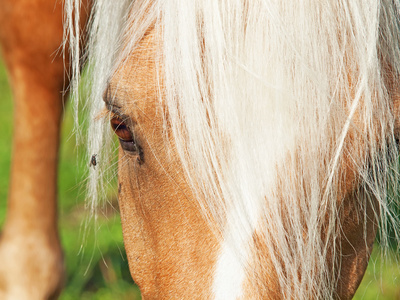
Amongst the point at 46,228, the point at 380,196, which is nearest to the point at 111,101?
the point at 380,196

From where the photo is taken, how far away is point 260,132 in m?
0.77

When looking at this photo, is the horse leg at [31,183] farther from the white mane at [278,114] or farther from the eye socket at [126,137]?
the white mane at [278,114]

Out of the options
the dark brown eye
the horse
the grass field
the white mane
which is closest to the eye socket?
the dark brown eye

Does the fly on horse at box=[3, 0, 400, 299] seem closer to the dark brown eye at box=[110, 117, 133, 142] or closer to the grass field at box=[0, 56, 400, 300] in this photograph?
the dark brown eye at box=[110, 117, 133, 142]

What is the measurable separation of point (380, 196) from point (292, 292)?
0.23 meters

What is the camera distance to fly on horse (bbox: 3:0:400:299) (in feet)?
2.54

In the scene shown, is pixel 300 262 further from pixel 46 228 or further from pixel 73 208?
pixel 73 208

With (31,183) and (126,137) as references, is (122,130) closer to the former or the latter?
(126,137)

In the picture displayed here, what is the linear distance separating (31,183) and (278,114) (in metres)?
1.11

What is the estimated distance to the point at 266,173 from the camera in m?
0.77

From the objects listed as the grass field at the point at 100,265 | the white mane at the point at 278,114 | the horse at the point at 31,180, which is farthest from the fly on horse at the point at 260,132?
the grass field at the point at 100,265

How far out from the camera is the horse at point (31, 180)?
61.9 inches

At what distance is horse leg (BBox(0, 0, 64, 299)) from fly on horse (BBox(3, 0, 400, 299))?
0.69m

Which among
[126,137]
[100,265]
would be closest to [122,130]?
[126,137]
